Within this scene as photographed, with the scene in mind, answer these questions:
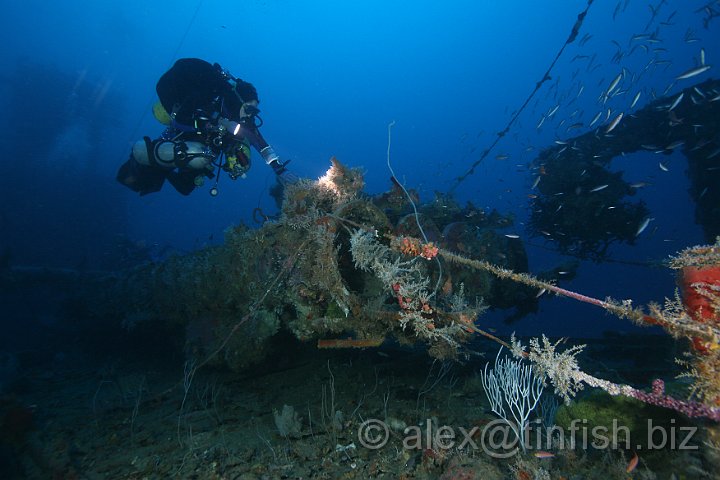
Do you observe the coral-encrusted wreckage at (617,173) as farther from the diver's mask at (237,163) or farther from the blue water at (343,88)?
the blue water at (343,88)

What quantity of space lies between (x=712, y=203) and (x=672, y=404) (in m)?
11.5

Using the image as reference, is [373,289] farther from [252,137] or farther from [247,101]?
[247,101]

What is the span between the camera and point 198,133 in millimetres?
7043

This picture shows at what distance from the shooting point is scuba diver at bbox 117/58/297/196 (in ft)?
22.4

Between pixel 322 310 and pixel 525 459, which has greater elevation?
pixel 322 310

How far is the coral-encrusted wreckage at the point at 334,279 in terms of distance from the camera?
12.1 ft

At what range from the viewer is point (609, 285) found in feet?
266

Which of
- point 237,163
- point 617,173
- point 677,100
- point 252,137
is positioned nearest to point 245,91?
point 252,137

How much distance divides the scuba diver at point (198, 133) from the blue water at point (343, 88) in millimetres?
29739

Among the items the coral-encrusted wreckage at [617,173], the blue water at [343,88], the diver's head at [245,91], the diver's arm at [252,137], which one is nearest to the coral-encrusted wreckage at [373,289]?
the diver's arm at [252,137]

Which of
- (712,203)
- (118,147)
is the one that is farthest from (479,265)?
(118,147)

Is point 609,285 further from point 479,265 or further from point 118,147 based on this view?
point 118,147

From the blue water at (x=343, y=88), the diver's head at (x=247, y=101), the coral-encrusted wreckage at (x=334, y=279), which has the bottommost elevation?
the coral-encrusted wreckage at (x=334, y=279)

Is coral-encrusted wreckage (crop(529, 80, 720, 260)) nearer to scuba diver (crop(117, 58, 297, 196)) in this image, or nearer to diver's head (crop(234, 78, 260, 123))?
diver's head (crop(234, 78, 260, 123))
